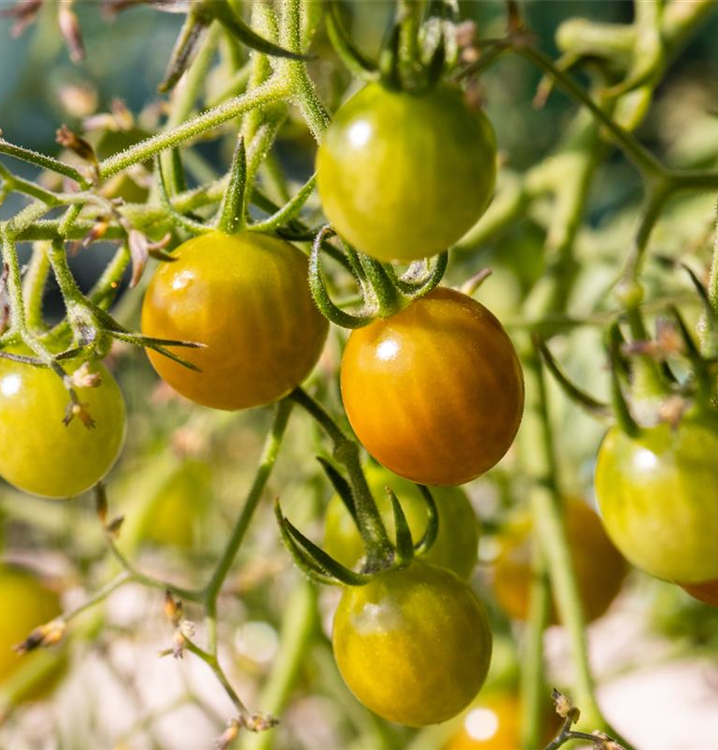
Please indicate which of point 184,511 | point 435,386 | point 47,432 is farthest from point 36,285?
point 184,511

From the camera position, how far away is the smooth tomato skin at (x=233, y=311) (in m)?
0.34

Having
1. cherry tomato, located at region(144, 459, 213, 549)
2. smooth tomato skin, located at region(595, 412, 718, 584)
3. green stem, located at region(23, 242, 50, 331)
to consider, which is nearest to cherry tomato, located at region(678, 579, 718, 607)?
smooth tomato skin, located at region(595, 412, 718, 584)

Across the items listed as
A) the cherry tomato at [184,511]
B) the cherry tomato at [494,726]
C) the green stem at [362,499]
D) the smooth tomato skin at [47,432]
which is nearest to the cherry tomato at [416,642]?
the green stem at [362,499]

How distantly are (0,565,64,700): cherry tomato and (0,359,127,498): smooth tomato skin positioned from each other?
268 mm

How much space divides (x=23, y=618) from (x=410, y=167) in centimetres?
48

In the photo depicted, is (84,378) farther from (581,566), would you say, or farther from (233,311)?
(581,566)

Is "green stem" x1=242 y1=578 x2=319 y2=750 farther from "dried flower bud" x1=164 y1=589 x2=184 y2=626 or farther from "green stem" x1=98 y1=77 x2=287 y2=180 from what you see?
"green stem" x1=98 y1=77 x2=287 y2=180

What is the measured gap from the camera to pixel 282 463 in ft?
2.90

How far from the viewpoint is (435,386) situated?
1.09 feet

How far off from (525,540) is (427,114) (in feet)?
1.50

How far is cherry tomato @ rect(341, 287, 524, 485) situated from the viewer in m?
0.33

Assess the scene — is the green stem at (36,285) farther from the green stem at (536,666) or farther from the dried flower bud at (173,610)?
the green stem at (536,666)

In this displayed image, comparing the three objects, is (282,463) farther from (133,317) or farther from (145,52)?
(145,52)

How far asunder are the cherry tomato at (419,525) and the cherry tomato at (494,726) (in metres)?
0.21
